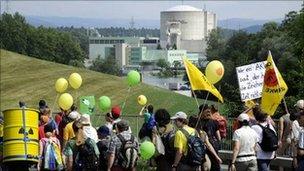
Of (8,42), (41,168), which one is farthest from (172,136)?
(8,42)

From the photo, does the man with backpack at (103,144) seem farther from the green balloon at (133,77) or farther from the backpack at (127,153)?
the green balloon at (133,77)

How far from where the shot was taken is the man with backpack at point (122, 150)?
12.2 meters

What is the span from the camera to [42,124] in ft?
46.8

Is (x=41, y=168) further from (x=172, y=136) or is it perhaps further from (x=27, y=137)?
(x=172, y=136)

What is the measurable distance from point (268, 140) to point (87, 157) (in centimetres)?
300

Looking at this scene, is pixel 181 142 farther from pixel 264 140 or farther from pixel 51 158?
pixel 51 158

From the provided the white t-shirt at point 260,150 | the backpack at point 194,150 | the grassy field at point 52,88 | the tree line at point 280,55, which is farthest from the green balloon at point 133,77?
the grassy field at point 52,88

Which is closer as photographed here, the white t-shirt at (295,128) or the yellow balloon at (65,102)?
the white t-shirt at (295,128)

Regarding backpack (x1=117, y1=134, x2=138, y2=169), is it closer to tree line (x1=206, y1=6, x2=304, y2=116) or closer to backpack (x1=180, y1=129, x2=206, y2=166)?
backpack (x1=180, y1=129, x2=206, y2=166)

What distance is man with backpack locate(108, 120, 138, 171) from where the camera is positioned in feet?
40.1

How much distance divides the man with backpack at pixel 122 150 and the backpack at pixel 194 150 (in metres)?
0.83

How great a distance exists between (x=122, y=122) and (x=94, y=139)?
0.72 meters

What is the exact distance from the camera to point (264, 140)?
510 inches

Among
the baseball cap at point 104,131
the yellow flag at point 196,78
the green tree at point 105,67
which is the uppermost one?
the yellow flag at point 196,78
